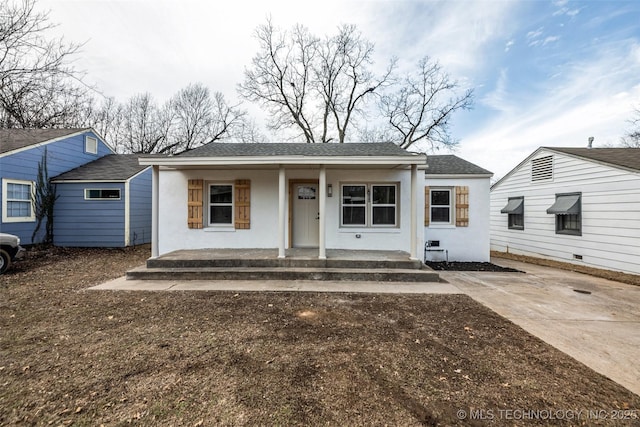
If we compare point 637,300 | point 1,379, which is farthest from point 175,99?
point 637,300

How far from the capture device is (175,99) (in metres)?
21.8

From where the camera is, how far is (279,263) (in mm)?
6121

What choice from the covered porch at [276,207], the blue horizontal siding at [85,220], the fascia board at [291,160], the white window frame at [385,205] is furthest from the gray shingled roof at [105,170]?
the white window frame at [385,205]

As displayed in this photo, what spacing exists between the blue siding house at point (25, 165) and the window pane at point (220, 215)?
6.39m

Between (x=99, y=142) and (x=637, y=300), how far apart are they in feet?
62.2

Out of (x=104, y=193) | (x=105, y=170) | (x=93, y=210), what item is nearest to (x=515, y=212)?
(x=104, y=193)

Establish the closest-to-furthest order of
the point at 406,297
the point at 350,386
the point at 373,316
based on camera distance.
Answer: the point at 350,386 → the point at 373,316 → the point at 406,297

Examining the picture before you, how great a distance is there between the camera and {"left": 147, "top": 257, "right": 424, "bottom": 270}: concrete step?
6.09 metres

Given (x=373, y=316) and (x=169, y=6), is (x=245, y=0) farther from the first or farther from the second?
(x=373, y=316)

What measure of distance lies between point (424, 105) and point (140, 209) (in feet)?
59.3

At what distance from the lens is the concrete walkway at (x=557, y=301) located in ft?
9.71

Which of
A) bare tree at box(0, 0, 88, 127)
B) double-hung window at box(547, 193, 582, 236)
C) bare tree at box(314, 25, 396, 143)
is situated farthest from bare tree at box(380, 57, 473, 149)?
bare tree at box(0, 0, 88, 127)

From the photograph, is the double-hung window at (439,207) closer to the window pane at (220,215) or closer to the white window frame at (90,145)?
the window pane at (220,215)

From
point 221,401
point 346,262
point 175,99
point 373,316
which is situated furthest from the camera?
point 175,99
